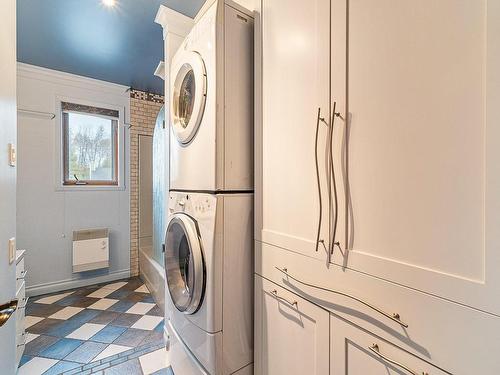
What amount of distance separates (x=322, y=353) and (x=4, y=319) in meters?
1.05

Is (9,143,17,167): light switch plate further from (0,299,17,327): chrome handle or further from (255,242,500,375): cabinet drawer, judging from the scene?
(255,242,500,375): cabinet drawer

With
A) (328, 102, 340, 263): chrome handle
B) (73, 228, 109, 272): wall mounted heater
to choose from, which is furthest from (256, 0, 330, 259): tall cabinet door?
(73, 228, 109, 272): wall mounted heater

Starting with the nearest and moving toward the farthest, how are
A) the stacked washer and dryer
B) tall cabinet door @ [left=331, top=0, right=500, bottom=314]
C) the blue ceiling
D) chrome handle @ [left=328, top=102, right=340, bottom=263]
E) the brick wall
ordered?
tall cabinet door @ [left=331, top=0, right=500, bottom=314] → chrome handle @ [left=328, top=102, right=340, bottom=263] → the stacked washer and dryer → the blue ceiling → the brick wall

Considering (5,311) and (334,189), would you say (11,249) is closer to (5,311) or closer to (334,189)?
(5,311)

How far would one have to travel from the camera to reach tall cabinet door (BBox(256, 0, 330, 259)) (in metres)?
0.92

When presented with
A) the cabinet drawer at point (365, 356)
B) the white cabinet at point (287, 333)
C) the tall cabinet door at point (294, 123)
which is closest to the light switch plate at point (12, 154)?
the tall cabinet door at point (294, 123)

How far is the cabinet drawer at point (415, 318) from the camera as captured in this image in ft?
1.88

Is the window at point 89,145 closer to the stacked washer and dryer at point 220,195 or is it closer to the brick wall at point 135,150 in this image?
the brick wall at point 135,150

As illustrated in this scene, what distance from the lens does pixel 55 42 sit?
2.36 m

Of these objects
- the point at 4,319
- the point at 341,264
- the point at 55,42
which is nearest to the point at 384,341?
the point at 341,264

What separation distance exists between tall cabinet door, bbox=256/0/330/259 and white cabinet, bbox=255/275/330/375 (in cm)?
22

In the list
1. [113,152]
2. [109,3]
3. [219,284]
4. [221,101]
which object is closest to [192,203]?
[219,284]

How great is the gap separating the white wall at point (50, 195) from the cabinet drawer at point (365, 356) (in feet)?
10.7

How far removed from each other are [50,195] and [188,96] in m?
2.52
